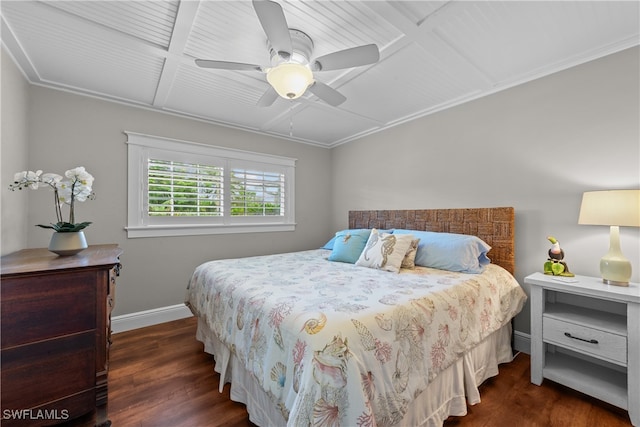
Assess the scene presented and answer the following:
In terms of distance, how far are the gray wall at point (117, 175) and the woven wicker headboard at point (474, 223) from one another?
6.56 ft

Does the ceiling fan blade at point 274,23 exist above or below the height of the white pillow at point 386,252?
above

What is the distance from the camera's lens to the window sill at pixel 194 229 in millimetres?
2865

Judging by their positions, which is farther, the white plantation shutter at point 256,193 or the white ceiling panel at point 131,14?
the white plantation shutter at point 256,193

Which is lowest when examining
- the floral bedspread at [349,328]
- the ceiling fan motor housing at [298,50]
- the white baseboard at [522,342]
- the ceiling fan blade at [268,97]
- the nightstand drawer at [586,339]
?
the white baseboard at [522,342]

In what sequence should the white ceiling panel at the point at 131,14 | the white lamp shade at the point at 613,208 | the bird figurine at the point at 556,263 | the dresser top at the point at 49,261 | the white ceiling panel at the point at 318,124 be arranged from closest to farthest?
the dresser top at the point at 49,261 < the white ceiling panel at the point at 131,14 < the white lamp shade at the point at 613,208 < the bird figurine at the point at 556,263 < the white ceiling panel at the point at 318,124

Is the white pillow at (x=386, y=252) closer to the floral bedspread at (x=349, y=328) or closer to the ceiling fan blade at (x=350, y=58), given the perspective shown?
the floral bedspread at (x=349, y=328)

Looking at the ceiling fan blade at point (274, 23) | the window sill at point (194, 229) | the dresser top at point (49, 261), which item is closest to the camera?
the ceiling fan blade at point (274, 23)

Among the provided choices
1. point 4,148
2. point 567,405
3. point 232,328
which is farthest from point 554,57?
point 4,148

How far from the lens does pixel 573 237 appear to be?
2109mm

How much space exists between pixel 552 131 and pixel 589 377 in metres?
1.89

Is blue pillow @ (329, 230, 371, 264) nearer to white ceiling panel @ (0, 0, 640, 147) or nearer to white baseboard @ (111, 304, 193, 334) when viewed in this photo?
white ceiling panel @ (0, 0, 640, 147)

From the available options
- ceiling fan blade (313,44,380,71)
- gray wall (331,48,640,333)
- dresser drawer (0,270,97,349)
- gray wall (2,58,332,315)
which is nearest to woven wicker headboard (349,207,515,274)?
gray wall (331,48,640,333)

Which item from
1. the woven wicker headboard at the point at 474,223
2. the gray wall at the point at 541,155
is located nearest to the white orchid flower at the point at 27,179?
the woven wicker headboard at the point at 474,223

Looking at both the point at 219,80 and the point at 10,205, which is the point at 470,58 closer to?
the point at 219,80
